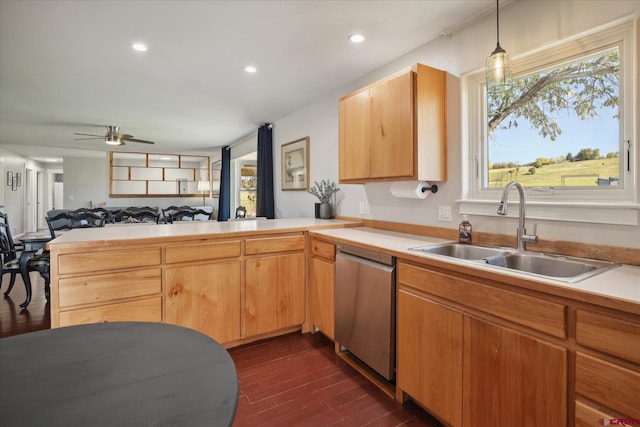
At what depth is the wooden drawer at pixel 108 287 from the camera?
192 cm

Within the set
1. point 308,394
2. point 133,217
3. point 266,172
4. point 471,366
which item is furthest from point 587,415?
point 133,217

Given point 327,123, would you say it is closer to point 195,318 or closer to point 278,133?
point 278,133

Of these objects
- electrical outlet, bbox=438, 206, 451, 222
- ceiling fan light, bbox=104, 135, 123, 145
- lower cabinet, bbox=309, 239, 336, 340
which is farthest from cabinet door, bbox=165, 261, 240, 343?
ceiling fan light, bbox=104, 135, 123, 145

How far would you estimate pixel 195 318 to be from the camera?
7.50ft

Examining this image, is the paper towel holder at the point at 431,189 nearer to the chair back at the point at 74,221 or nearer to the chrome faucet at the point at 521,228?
the chrome faucet at the point at 521,228

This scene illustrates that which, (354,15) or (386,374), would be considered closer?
(386,374)

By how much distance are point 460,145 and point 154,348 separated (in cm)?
207

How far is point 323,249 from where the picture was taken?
251 centimetres

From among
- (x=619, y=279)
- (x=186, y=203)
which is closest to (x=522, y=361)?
(x=619, y=279)

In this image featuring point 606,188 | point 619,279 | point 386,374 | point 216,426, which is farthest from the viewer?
point 386,374

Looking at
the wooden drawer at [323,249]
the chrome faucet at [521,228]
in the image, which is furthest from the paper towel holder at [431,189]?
the wooden drawer at [323,249]

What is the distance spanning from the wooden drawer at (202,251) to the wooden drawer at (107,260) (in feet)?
0.28

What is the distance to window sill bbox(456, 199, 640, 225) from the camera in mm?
1436

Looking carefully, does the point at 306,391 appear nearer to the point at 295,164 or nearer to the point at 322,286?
the point at 322,286
